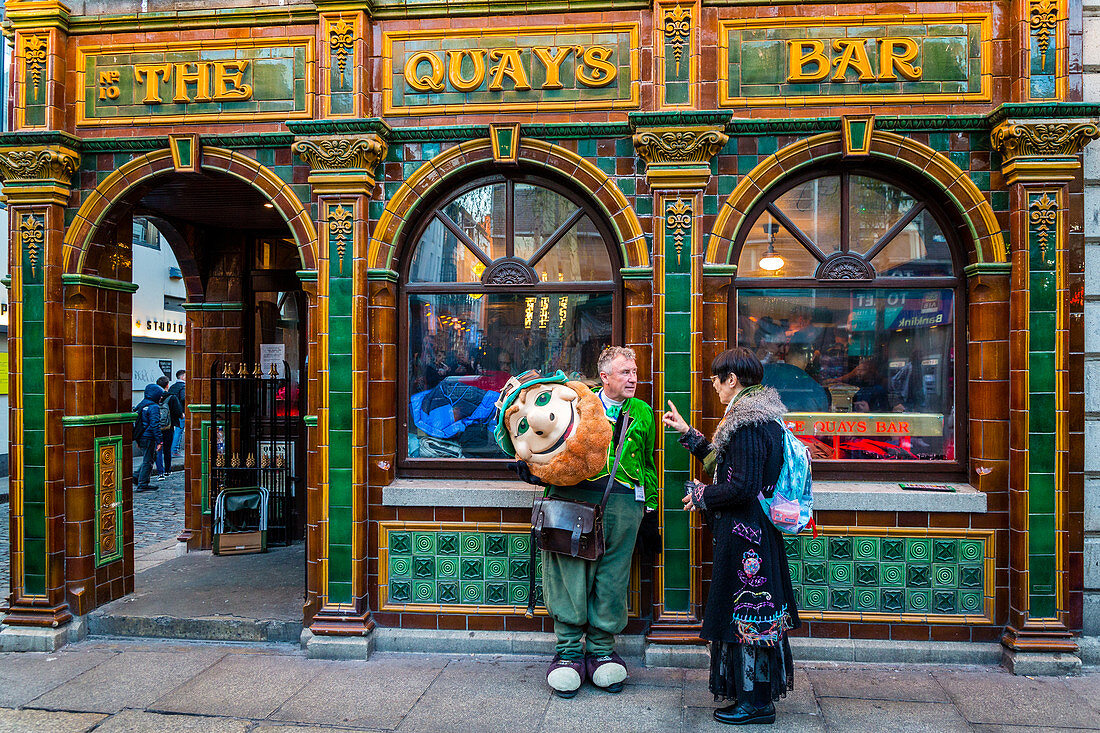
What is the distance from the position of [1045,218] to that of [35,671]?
291 inches

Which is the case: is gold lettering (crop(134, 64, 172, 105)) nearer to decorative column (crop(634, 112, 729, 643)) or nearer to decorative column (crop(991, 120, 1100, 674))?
decorative column (crop(634, 112, 729, 643))

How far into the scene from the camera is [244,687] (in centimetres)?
470

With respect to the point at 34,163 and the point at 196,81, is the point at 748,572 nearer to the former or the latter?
the point at 196,81

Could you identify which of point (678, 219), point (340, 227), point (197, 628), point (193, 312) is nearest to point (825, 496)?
point (678, 219)

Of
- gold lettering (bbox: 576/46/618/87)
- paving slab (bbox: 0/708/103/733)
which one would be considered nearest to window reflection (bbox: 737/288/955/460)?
gold lettering (bbox: 576/46/618/87)

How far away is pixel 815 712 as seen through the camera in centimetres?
432

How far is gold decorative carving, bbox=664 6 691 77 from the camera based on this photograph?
203 inches

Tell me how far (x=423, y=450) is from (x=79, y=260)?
294cm

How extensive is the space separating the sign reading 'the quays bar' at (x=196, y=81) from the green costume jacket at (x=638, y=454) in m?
3.24

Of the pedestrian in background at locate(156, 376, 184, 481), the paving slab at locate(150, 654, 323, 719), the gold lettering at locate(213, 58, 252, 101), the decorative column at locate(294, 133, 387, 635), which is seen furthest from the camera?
the pedestrian in background at locate(156, 376, 184, 481)

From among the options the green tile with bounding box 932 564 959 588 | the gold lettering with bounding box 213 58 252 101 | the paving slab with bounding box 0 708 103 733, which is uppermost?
the gold lettering with bounding box 213 58 252 101

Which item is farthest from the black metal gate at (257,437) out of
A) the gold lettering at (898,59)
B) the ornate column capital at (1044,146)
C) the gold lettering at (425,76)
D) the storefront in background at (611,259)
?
the ornate column capital at (1044,146)

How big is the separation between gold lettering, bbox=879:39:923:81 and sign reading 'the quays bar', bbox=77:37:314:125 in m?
4.07

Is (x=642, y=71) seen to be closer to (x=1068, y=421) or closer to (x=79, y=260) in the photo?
(x=1068, y=421)
